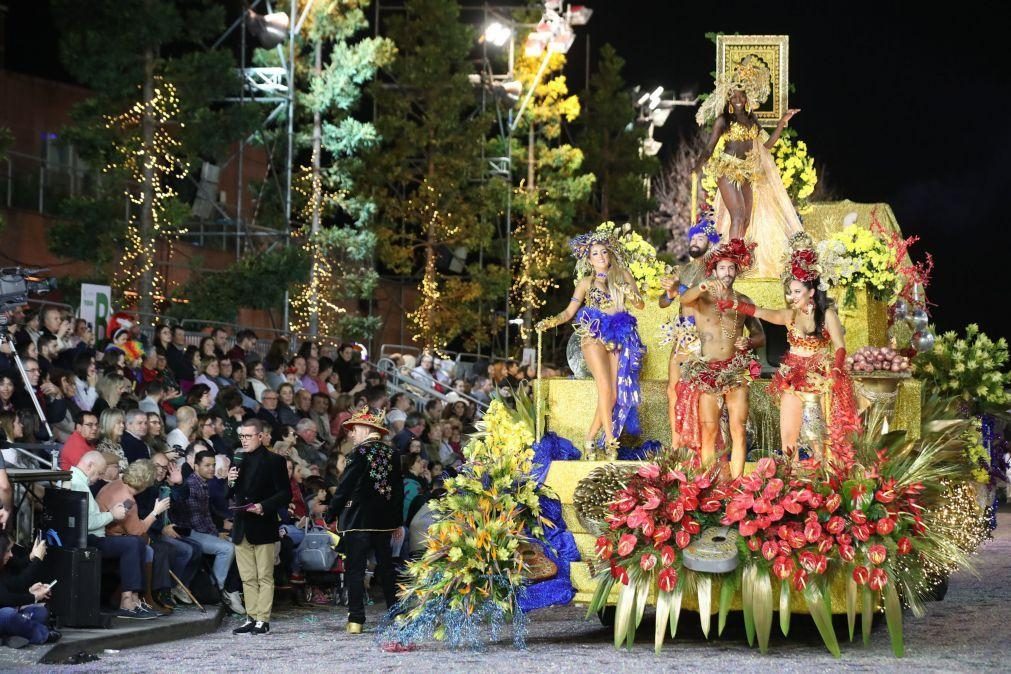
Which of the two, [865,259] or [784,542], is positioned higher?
[865,259]

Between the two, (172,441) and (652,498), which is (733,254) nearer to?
(652,498)

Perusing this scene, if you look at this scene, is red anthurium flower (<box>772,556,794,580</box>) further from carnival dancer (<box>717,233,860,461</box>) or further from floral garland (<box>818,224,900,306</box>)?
floral garland (<box>818,224,900,306</box>)

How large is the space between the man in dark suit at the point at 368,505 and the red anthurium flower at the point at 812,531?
11.4 ft

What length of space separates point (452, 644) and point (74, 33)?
11645 millimetres

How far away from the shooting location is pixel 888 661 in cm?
1042

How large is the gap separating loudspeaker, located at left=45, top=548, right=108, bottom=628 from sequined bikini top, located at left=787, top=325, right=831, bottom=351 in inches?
214

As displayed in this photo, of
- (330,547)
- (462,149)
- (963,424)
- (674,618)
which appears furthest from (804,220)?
(462,149)

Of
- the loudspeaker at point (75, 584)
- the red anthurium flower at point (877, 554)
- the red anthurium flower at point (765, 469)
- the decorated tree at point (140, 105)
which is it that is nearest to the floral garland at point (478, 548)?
the red anthurium flower at point (765, 469)

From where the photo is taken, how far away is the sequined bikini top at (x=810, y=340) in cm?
1240

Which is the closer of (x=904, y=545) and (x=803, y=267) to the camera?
(x=904, y=545)

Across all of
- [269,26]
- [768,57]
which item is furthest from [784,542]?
[269,26]

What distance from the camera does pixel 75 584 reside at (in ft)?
36.4

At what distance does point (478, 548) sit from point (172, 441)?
3.99 metres

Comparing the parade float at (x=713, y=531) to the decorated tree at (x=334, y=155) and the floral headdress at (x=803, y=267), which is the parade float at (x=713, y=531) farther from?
the decorated tree at (x=334, y=155)
